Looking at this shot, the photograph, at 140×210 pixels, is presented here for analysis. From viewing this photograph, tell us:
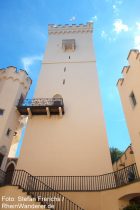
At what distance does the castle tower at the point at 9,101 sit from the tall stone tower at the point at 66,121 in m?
1.15

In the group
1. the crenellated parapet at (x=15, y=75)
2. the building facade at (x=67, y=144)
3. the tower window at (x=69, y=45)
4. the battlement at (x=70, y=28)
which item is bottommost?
the building facade at (x=67, y=144)

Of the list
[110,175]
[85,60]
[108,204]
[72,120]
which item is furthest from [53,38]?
[108,204]

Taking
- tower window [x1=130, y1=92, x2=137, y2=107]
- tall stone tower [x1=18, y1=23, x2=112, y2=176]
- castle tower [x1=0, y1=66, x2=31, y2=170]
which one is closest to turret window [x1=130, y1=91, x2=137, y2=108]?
tower window [x1=130, y1=92, x2=137, y2=107]

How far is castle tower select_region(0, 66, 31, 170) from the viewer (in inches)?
562

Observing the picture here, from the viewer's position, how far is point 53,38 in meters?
25.6

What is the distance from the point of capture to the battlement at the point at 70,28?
86.6ft

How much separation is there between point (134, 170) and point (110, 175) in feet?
7.34

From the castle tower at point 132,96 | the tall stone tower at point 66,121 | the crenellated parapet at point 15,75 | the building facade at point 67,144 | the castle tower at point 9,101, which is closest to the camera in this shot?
the castle tower at point 132,96

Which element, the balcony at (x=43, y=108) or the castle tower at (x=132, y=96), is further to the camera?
the balcony at (x=43, y=108)

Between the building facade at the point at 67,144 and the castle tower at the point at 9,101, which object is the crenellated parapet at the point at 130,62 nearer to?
the building facade at the point at 67,144

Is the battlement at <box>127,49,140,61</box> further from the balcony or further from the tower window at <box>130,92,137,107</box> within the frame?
the balcony

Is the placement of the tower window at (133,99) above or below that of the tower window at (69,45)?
below

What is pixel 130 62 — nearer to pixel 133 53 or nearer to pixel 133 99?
pixel 133 53

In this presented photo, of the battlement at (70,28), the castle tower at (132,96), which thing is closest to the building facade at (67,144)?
the castle tower at (132,96)
